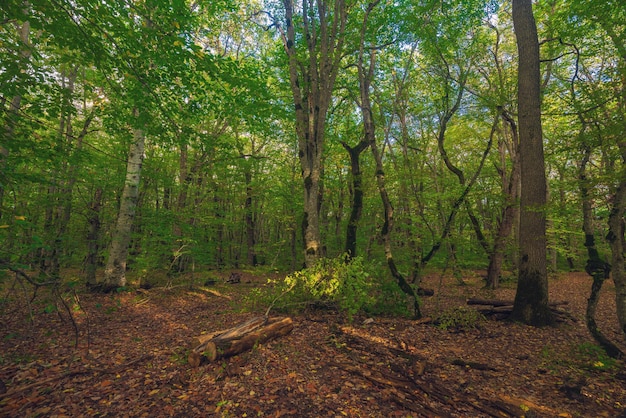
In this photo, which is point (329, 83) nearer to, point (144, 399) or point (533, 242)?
point (533, 242)

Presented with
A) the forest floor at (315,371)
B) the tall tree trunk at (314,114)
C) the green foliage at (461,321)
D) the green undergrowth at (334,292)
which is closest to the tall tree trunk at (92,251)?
the forest floor at (315,371)

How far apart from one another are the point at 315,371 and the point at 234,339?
4.87ft

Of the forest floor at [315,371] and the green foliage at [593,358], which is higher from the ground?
the green foliage at [593,358]

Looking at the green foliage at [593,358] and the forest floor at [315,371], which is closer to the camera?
the forest floor at [315,371]

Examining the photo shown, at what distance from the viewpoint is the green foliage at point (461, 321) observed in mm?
6352

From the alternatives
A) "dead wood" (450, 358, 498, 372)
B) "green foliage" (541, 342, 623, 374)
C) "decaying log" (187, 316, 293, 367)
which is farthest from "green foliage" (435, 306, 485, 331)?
"decaying log" (187, 316, 293, 367)

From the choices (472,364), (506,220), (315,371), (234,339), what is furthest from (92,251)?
(506,220)

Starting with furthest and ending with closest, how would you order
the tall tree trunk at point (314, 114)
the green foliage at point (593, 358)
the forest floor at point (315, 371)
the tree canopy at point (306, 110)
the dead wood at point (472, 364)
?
the tall tree trunk at point (314, 114), the tree canopy at point (306, 110), the dead wood at point (472, 364), the green foliage at point (593, 358), the forest floor at point (315, 371)

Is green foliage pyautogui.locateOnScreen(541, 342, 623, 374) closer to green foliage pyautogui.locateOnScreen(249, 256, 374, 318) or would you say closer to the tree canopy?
the tree canopy

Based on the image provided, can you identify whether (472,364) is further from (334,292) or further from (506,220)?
(506,220)

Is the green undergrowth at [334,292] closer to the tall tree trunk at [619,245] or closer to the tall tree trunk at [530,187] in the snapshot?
the tall tree trunk at [530,187]

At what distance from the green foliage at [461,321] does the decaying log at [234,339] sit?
3790 mm

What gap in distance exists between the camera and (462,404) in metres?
3.57

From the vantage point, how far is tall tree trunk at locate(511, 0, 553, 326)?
6.34m
